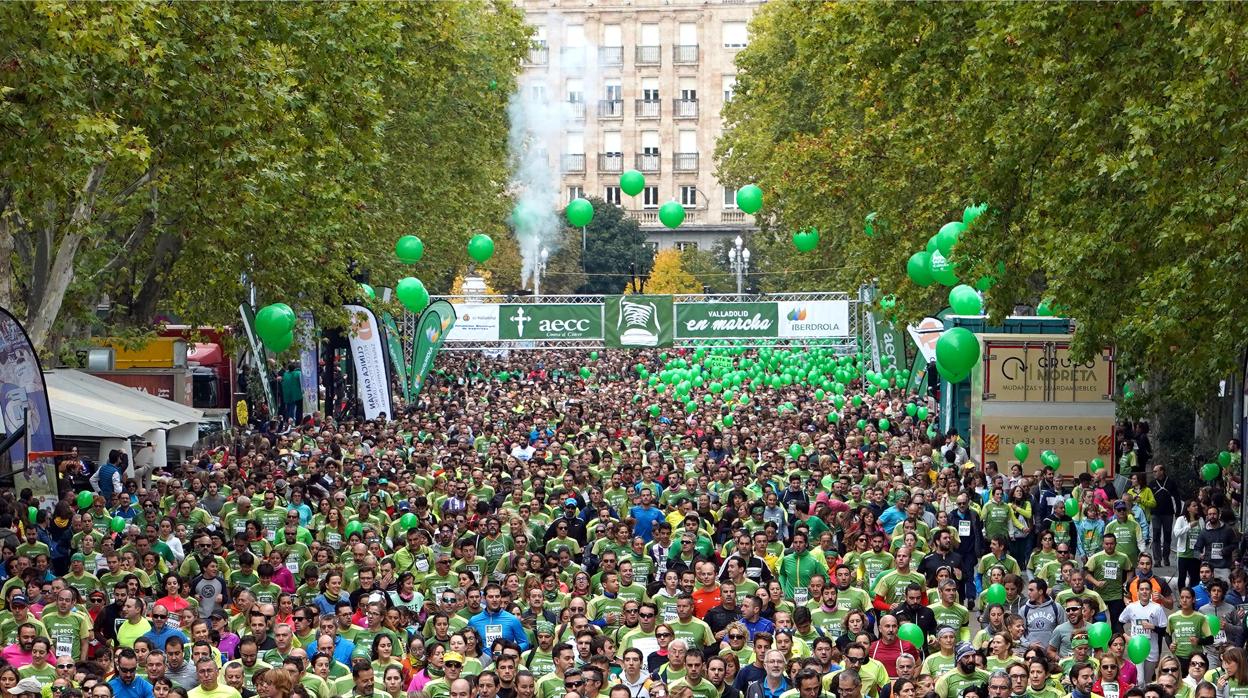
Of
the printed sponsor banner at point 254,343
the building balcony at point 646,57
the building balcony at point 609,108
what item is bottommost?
the printed sponsor banner at point 254,343

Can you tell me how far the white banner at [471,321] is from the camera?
5084 centimetres

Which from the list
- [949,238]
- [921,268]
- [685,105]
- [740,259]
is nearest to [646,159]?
[685,105]

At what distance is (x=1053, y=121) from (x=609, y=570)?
789cm

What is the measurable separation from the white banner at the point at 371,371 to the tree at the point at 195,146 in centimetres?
130

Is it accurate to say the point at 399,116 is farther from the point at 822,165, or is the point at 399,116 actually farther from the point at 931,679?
the point at 931,679

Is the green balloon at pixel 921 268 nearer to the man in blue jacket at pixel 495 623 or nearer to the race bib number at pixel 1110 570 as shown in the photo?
the race bib number at pixel 1110 570

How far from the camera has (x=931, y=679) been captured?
1195cm

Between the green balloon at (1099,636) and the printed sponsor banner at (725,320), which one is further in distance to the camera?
the printed sponsor banner at (725,320)

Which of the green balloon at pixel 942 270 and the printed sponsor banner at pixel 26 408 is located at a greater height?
the green balloon at pixel 942 270

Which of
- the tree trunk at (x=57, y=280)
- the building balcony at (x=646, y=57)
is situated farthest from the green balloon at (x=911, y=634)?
the building balcony at (x=646, y=57)

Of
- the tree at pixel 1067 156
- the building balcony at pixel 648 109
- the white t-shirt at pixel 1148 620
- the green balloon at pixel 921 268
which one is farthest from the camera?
the building balcony at pixel 648 109

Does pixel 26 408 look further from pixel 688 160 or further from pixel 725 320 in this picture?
pixel 688 160

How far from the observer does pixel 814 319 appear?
5053 centimetres

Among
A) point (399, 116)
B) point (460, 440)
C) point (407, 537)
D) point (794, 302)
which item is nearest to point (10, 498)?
point (407, 537)
